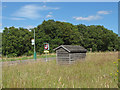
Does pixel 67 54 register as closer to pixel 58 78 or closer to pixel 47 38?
pixel 58 78

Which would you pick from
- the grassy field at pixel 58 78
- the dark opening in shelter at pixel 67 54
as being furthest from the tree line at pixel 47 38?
the grassy field at pixel 58 78

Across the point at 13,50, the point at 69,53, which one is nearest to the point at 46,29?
the point at 13,50

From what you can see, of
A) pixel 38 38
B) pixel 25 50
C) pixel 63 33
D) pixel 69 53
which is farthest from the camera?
pixel 63 33

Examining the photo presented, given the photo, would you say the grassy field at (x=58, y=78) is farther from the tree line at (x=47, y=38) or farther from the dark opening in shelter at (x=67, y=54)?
the tree line at (x=47, y=38)

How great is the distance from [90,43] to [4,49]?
27350 millimetres

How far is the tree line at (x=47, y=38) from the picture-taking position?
3522cm

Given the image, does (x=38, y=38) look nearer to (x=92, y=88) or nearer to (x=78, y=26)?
(x=78, y=26)

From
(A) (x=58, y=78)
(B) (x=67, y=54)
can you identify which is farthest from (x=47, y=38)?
(A) (x=58, y=78)

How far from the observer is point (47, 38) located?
39219 mm

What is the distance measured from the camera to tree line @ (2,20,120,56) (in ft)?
116

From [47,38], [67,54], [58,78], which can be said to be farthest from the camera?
[47,38]

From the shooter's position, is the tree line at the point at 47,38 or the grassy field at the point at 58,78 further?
the tree line at the point at 47,38

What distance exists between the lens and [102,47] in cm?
5525

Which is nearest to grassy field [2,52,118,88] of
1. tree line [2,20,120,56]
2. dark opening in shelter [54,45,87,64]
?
dark opening in shelter [54,45,87,64]
